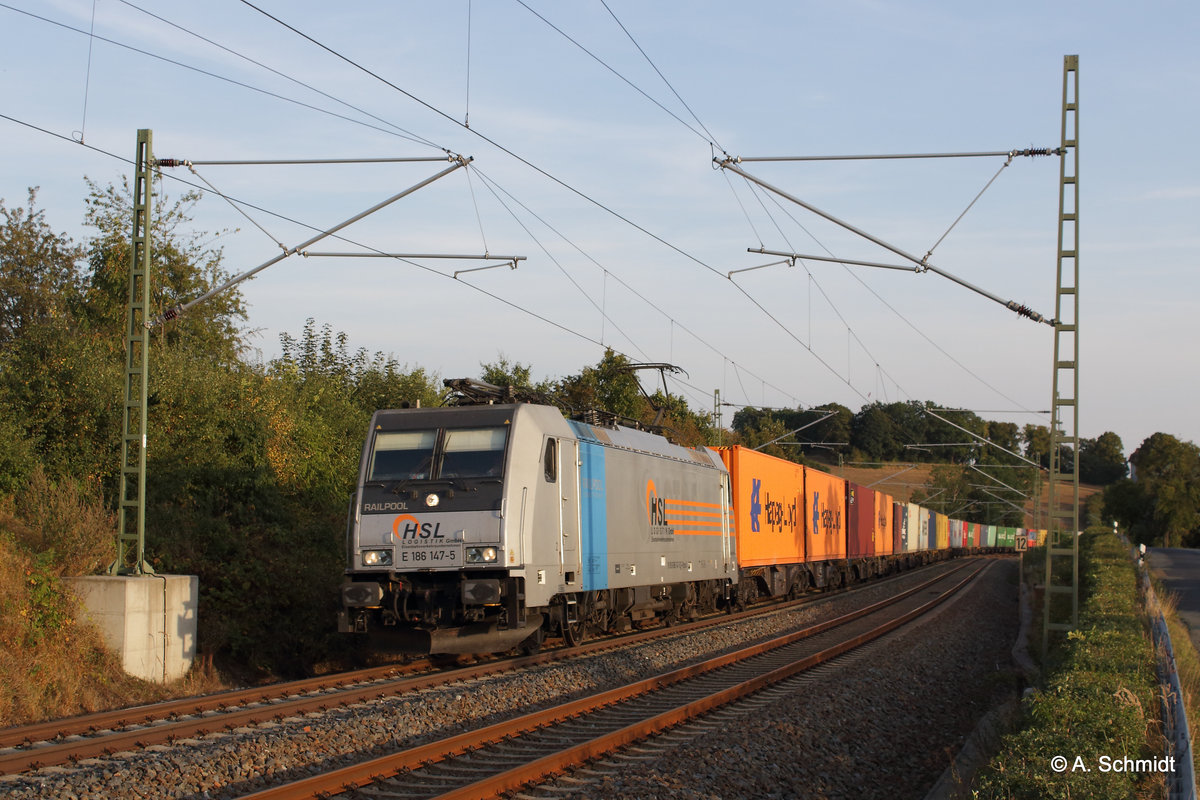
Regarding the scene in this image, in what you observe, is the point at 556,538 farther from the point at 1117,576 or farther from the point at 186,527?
the point at 1117,576

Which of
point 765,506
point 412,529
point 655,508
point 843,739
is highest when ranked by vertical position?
point 655,508

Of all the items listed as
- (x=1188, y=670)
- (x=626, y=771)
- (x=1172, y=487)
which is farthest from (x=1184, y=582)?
(x=1172, y=487)

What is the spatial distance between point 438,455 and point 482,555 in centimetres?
154

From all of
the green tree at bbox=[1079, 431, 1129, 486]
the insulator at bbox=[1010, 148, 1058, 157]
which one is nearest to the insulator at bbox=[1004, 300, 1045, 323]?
the insulator at bbox=[1010, 148, 1058, 157]

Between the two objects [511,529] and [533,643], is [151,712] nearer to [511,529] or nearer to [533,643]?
[511,529]

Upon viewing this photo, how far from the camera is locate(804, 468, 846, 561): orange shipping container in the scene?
30.0 meters

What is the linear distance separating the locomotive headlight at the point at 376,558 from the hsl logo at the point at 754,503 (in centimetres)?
1251

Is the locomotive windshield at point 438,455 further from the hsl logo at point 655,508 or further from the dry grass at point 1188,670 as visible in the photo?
the dry grass at point 1188,670

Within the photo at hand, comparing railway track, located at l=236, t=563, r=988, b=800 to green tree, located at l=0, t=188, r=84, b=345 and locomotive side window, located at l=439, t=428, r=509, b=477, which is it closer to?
locomotive side window, located at l=439, t=428, r=509, b=477

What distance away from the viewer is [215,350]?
2780cm

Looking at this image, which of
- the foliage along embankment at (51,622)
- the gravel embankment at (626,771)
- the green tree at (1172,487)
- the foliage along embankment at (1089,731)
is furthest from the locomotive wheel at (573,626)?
the green tree at (1172,487)

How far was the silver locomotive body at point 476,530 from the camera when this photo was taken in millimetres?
13250

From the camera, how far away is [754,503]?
24.9 metres

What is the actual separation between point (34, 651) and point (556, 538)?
6.35 meters
